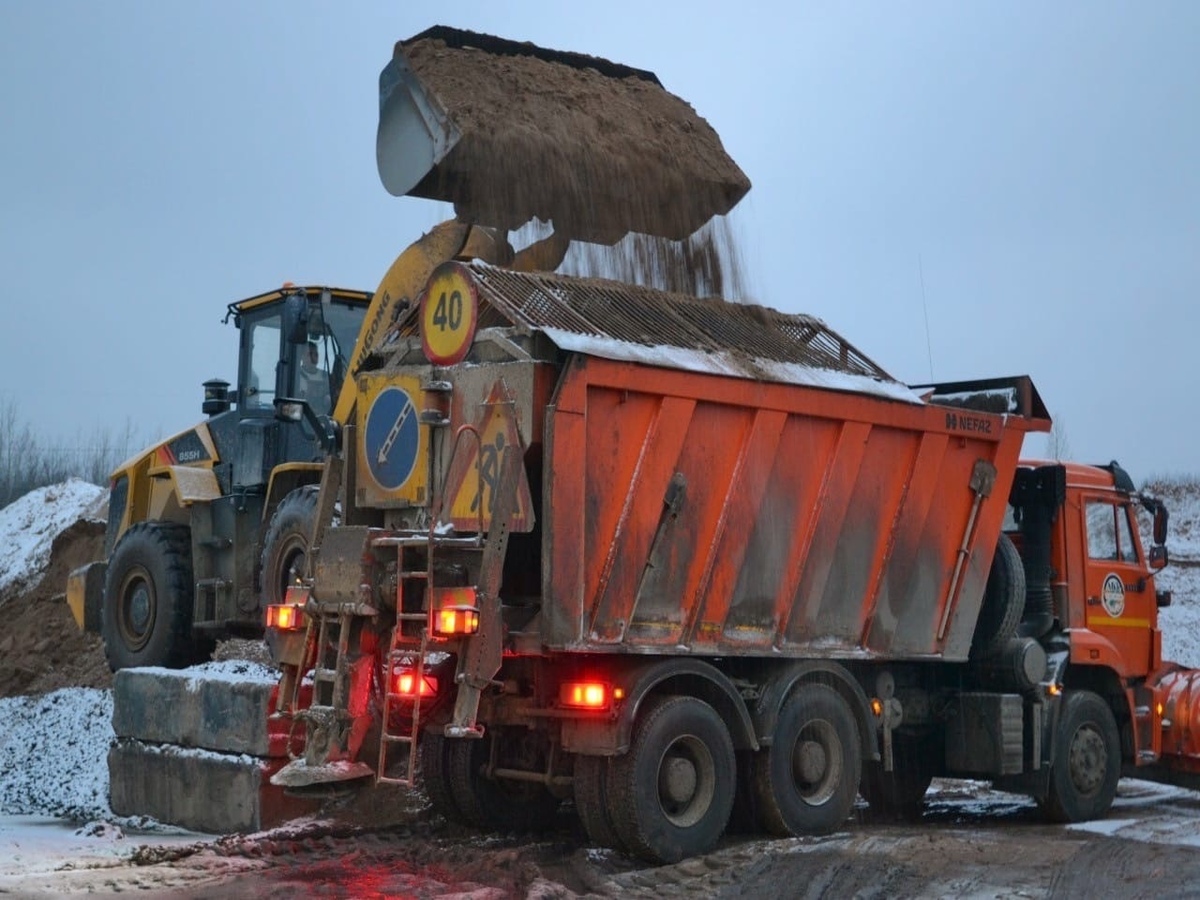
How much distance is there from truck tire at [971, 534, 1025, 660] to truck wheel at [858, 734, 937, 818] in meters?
0.80

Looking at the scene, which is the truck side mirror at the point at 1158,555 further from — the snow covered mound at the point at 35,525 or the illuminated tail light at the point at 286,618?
the snow covered mound at the point at 35,525

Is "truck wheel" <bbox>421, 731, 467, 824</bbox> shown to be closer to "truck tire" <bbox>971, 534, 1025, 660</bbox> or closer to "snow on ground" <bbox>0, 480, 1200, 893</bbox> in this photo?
"snow on ground" <bbox>0, 480, 1200, 893</bbox>

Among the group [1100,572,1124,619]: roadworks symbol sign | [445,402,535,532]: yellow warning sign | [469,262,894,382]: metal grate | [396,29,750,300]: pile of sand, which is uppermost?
[396,29,750,300]: pile of sand

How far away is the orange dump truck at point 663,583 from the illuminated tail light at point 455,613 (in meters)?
0.02

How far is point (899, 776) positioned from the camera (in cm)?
1095

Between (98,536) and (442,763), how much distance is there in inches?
481

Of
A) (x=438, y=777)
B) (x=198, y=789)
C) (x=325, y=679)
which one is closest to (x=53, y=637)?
(x=198, y=789)

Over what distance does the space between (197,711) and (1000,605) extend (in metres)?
5.41

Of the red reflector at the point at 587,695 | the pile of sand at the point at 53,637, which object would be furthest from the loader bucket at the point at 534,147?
the pile of sand at the point at 53,637

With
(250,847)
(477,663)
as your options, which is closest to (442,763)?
(250,847)

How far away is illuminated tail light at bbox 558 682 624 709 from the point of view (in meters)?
7.95

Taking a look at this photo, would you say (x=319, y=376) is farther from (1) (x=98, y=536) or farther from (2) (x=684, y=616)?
(1) (x=98, y=536)

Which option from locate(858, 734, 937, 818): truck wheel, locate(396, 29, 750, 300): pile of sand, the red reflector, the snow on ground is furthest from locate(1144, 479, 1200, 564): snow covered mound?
the red reflector

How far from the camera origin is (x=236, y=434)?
1364 cm
